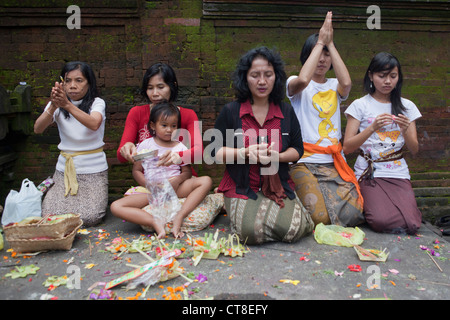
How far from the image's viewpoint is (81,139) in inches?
143

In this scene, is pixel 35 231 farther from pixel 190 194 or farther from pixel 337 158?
pixel 337 158

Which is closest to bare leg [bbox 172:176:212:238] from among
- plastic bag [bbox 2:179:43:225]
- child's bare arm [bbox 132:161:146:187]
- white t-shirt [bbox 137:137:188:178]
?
white t-shirt [bbox 137:137:188:178]

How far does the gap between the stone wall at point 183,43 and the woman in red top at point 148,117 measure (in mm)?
702

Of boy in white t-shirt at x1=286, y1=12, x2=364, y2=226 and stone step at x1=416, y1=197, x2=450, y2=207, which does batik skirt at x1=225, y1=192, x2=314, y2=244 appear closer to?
boy in white t-shirt at x1=286, y1=12, x2=364, y2=226

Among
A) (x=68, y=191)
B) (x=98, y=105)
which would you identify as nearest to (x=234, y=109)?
(x=98, y=105)

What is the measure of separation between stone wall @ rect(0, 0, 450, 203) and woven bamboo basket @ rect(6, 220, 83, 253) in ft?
5.11

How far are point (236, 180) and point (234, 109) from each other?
657 mm

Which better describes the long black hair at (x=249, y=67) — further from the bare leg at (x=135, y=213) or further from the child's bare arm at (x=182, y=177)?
the bare leg at (x=135, y=213)

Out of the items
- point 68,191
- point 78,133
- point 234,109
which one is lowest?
point 68,191

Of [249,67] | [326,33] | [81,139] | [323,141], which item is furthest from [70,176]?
[326,33]

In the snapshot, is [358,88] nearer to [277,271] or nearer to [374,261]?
[374,261]

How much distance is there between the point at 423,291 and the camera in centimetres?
239

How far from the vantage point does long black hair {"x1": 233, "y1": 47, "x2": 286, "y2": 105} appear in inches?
122

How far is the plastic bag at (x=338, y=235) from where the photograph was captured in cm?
307
